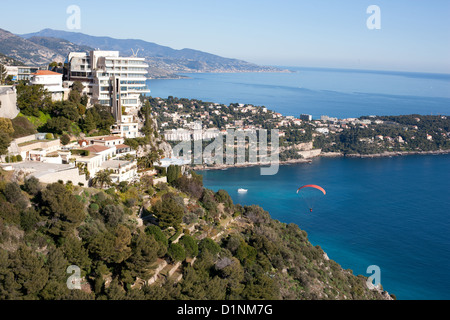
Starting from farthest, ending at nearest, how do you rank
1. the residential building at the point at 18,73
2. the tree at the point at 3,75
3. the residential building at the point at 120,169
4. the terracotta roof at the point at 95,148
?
Answer: 1. the residential building at the point at 18,73
2. the tree at the point at 3,75
3. the terracotta roof at the point at 95,148
4. the residential building at the point at 120,169

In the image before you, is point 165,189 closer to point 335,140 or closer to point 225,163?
point 225,163

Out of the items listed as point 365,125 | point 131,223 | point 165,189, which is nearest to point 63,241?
point 131,223

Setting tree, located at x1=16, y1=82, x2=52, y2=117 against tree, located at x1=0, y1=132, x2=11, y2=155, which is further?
tree, located at x1=16, y1=82, x2=52, y2=117

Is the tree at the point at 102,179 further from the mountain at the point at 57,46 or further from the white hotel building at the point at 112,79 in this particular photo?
the mountain at the point at 57,46

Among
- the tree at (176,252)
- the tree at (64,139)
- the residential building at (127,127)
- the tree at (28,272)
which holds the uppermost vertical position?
the residential building at (127,127)

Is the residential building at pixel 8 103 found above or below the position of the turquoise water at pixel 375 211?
above

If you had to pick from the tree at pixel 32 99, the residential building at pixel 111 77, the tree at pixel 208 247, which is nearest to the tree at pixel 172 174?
the residential building at pixel 111 77

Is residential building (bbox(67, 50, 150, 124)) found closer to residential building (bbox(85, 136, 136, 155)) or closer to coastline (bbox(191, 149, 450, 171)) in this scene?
residential building (bbox(85, 136, 136, 155))

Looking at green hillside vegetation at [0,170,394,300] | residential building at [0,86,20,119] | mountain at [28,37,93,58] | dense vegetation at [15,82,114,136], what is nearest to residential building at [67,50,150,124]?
dense vegetation at [15,82,114,136]
